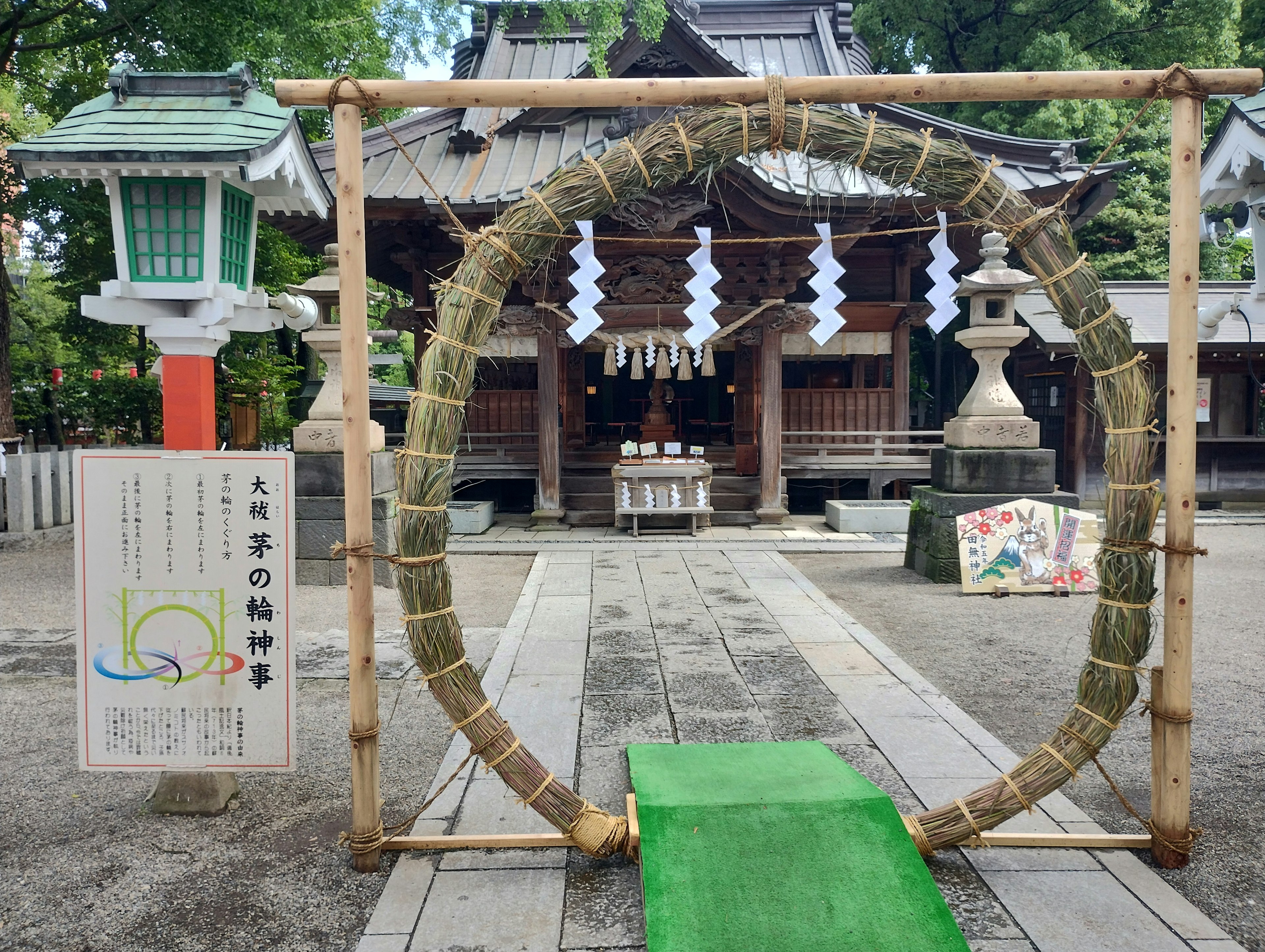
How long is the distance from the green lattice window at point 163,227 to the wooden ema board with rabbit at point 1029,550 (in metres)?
6.18

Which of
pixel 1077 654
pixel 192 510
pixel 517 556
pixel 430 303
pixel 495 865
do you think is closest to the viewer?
pixel 495 865

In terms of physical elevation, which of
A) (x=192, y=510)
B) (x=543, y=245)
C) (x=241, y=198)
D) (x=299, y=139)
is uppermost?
(x=299, y=139)

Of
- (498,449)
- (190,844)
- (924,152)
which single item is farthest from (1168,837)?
(498,449)

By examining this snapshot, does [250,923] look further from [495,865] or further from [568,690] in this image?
[568,690]

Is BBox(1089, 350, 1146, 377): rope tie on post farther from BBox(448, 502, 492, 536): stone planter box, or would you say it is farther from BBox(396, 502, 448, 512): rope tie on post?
BBox(448, 502, 492, 536): stone planter box

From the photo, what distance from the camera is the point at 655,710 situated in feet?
13.5

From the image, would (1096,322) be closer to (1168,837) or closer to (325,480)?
(1168,837)

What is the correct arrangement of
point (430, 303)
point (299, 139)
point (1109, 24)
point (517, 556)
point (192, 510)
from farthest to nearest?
point (1109, 24)
point (430, 303)
point (517, 556)
point (299, 139)
point (192, 510)

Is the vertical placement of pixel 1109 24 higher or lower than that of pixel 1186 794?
higher

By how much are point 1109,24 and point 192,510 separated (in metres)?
18.9

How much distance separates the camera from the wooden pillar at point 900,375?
12.6 metres

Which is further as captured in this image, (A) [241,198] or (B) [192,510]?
(A) [241,198]

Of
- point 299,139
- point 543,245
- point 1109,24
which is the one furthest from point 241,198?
point 1109,24

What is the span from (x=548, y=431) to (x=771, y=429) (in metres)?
3.25
